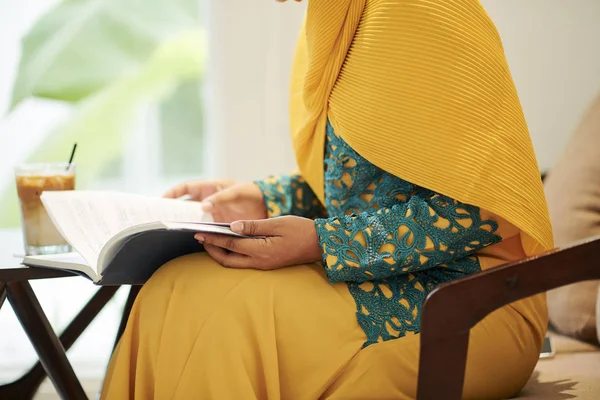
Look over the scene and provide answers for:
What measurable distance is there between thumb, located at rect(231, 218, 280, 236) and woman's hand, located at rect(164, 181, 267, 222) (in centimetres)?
34

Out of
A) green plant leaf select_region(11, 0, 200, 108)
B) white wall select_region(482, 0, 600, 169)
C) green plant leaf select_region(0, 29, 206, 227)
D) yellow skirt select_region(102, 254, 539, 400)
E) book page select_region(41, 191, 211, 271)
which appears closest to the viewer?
yellow skirt select_region(102, 254, 539, 400)

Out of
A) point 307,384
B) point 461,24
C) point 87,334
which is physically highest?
point 461,24

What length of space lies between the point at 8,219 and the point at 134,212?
1632 mm

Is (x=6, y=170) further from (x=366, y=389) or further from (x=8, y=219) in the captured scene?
(x=366, y=389)

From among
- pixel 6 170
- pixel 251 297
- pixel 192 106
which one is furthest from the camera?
pixel 192 106

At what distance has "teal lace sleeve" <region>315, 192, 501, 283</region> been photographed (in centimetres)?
99

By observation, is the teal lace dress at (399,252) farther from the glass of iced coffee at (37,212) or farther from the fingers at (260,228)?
the glass of iced coffee at (37,212)

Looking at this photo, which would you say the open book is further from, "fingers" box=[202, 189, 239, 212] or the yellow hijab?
the yellow hijab

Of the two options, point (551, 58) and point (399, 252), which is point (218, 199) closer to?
point (399, 252)

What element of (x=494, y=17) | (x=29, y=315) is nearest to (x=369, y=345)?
(x=29, y=315)

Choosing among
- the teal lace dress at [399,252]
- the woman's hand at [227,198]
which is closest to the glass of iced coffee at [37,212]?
the woman's hand at [227,198]

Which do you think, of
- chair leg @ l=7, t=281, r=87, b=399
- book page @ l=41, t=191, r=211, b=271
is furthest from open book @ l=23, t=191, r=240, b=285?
chair leg @ l=7, t=281, r=87, b=399

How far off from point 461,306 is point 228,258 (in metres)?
0.33

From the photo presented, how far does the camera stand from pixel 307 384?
958 mm
